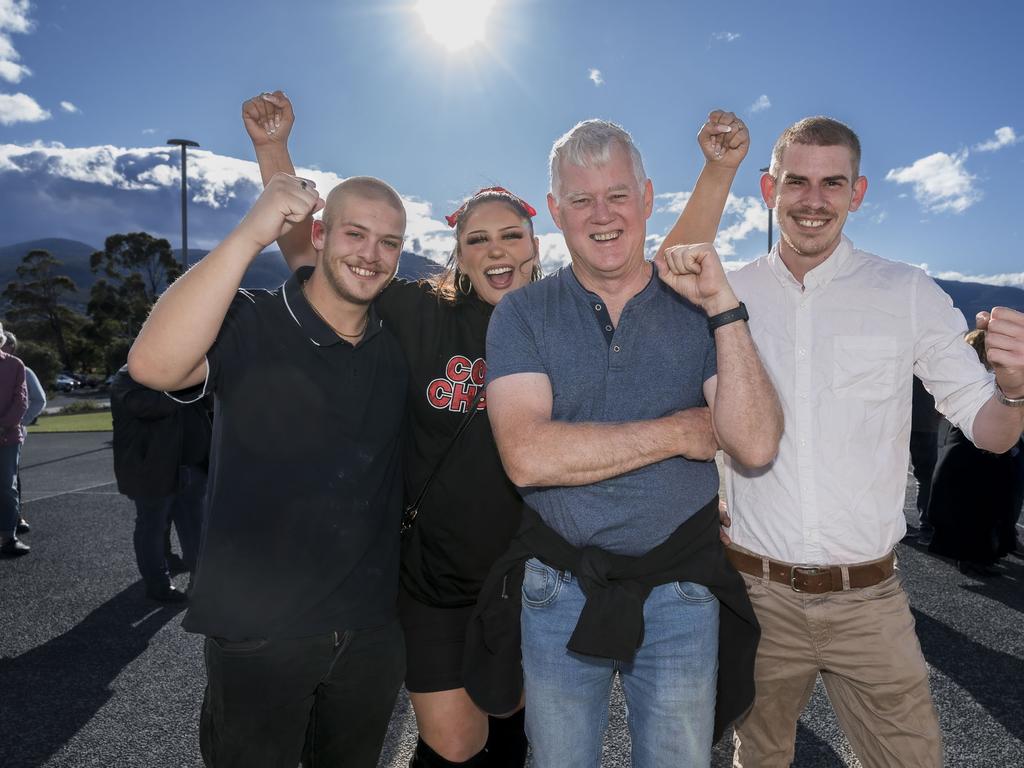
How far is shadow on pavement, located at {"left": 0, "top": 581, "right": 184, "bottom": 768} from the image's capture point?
348 cm

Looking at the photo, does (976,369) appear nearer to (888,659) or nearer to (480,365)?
(888,659)

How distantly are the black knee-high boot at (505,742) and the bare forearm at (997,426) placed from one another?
1.97m

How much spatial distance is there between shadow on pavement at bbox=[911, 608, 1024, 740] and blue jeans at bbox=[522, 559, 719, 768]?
259 cm

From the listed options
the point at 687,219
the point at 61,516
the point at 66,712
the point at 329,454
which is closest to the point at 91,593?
the point at 66,712

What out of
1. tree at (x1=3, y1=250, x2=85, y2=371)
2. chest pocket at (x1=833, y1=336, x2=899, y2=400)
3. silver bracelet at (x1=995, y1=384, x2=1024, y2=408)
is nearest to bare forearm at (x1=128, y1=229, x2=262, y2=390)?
chest pocket at (x1=833, y1=336, x2=899, y2=400)

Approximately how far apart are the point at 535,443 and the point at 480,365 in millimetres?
752

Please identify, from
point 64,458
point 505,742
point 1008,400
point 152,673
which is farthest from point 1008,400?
point 64,458

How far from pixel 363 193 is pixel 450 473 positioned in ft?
3.50

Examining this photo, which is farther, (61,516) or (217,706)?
(61,516)

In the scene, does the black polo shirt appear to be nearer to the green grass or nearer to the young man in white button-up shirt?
the young man in white button-up shirt

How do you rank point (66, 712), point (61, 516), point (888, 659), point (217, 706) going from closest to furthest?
point (217, 706) → point (888, 659) → point (66, 712) → point (61, 516)

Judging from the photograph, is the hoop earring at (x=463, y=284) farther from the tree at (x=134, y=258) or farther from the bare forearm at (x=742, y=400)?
the tree at (x=134, y=258)

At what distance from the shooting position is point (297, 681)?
2.12 m

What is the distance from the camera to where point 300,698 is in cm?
215
